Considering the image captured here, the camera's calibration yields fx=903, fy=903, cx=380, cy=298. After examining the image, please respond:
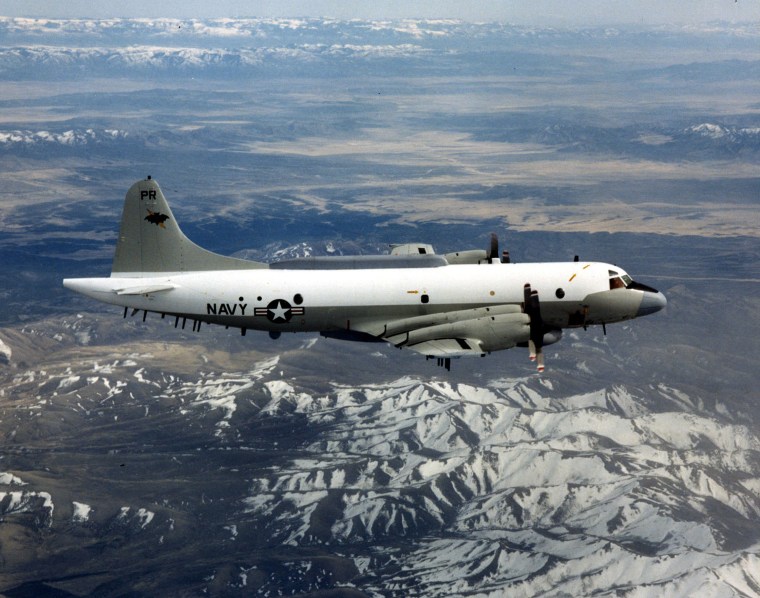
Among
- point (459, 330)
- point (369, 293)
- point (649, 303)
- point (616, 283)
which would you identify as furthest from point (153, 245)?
point (649, 303)

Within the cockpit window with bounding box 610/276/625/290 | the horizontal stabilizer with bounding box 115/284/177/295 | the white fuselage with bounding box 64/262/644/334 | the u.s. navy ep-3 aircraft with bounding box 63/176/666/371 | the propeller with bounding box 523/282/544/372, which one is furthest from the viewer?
the cockpit window with bounding box 610/276/625/290

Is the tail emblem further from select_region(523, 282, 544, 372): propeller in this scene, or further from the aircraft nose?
the aircraft nose

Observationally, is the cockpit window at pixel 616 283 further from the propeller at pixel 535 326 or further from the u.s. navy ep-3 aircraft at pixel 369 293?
the propeller at pixel 535 326

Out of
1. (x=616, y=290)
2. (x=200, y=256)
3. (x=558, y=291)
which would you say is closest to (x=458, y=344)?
(x=558, y=291)

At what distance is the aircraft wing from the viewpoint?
65562 millimetres

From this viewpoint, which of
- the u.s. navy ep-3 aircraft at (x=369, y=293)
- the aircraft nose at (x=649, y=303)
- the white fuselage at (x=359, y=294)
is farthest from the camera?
the aircraft nose at (x=649, y=303)

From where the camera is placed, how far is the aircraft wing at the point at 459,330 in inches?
2581

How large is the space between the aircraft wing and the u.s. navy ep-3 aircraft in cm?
8

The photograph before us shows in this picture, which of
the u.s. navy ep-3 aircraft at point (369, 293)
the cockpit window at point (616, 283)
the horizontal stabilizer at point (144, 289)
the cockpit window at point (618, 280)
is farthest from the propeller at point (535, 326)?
the horizontal stabilizer at point (144, 289)

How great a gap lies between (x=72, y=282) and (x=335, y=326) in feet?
70.1

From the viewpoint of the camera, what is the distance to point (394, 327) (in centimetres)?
6825

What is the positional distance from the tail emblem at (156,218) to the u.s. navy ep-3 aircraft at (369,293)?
8cm

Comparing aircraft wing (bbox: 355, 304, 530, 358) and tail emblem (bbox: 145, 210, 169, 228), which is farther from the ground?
tail emblem (bbox: 145, 210, 169, 228)

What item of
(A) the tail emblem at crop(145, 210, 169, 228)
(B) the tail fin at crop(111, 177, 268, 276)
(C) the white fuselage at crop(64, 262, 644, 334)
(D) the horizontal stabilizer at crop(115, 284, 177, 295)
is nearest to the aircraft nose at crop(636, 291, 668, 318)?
(C) the white fuselage at crop(64, 262, 644, 334)
